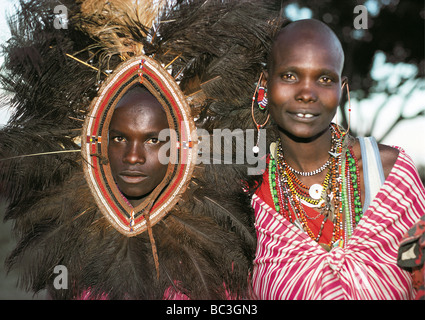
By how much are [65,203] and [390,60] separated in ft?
20.2

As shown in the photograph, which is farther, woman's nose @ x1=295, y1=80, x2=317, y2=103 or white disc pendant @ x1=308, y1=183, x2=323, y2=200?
white disc pendant @ x1=308, y1=183, x2=323, y2=200

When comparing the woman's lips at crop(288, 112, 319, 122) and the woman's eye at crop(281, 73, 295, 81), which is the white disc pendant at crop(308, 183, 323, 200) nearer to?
the woman's lips at crop(288, 112, 319, 122)

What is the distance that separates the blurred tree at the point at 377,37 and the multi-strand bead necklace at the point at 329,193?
166 inches

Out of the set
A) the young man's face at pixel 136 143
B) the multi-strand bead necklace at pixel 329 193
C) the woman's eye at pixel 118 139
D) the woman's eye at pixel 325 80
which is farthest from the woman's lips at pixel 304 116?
the woman's eye at pixel 118 139

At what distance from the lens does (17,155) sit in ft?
7.57

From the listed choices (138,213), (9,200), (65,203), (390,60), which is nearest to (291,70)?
(138,213)

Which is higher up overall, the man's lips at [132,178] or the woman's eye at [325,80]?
the woman's eye at [325,80]

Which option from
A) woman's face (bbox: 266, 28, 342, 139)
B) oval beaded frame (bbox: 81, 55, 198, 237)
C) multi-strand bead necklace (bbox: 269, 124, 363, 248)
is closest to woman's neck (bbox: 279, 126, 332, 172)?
multi-strand bead necklace (bbox: 269, 124, 363, 248)

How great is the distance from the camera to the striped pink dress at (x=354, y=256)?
2.17 metres

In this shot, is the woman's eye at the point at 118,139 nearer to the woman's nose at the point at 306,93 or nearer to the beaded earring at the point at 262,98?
the beaded earring at the point at 262,98

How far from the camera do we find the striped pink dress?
2.17 m

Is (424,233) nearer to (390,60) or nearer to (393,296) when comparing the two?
(393,296)

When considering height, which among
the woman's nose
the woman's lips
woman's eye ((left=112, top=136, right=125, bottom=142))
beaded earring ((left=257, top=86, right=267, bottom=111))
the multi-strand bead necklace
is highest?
beaded earring ((left=257, top=86, right=267, bottom=111))

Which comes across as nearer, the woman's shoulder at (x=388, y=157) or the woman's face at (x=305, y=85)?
the woman's face at (x=305, y=85)
